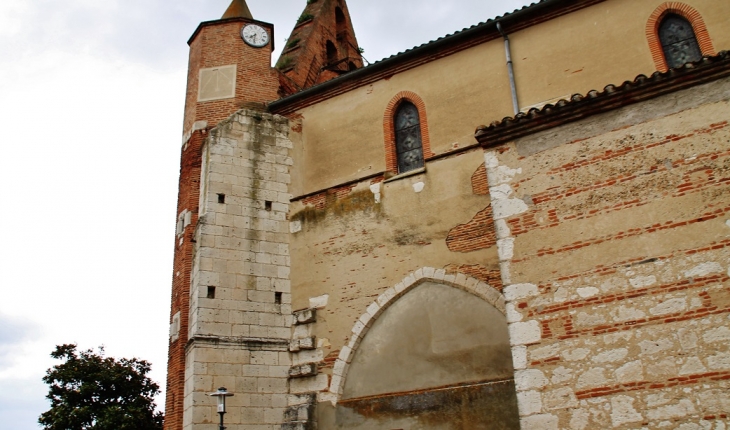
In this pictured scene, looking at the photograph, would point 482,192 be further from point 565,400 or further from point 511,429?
point 565,400

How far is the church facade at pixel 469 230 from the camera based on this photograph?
6715 millimetres

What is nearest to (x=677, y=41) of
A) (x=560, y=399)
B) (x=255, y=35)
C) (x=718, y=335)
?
(x=718, y=335)

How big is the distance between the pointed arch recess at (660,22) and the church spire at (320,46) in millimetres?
7879

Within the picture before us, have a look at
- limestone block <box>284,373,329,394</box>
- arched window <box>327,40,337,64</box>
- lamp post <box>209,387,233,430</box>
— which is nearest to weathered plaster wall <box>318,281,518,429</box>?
limestone block <box>284,373,329,394</box>

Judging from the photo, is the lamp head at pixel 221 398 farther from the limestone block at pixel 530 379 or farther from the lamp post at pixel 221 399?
the limestone block at pixel 530 379

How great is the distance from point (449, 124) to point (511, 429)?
208 inches

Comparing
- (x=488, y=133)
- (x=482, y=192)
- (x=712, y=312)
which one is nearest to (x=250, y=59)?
(x=482, y=192)

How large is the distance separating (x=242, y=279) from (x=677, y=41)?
7895 mm

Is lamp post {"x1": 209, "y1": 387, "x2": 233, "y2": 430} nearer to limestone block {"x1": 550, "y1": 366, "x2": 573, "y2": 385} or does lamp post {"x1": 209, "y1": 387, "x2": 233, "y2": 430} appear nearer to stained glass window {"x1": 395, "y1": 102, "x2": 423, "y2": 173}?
stained glass window {"x1": 395, "y1": 102, "x2": 423, "y2": 173}

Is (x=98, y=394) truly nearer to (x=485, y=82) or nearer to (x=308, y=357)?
(x=308, y=357)

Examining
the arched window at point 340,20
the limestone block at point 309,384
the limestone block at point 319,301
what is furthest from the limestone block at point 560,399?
the arched window at point 340,20

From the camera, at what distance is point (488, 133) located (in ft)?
26.8

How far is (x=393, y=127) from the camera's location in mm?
12562

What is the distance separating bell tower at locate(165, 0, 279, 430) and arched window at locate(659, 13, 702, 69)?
7.42 m
